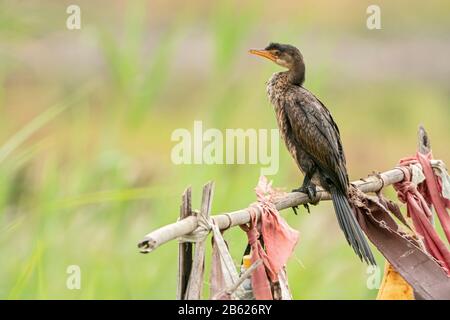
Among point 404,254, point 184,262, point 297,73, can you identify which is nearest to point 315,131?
point 297,73

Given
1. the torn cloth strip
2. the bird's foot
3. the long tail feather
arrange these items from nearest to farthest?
the torn cloth strip → the long tail feather → the bird's foot

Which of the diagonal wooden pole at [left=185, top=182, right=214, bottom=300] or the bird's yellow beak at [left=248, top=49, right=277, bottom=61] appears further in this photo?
the bird's yellow beak at [left=248, top=49, right=277, bottom=61]

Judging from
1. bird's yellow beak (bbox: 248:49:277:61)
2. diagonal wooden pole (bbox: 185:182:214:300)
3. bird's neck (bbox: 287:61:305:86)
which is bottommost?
diagonal wooden pole (bbox: 185:182:214:300)

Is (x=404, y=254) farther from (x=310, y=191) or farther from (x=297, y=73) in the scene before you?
(x=297, y=73)

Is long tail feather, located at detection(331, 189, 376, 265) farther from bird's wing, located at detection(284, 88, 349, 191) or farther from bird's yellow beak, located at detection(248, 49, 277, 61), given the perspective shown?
bird's yellow beak, located at detection(248, 49, 277, 61)

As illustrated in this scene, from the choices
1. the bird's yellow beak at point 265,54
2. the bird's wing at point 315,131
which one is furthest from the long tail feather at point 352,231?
the bird's yellow beak at point 265,54

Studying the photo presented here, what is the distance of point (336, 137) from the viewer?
2.14 m

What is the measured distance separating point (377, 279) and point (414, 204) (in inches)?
19.6

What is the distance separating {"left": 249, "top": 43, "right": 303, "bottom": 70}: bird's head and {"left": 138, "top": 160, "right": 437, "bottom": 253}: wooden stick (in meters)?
0.27

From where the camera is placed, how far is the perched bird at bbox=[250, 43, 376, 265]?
2.06m

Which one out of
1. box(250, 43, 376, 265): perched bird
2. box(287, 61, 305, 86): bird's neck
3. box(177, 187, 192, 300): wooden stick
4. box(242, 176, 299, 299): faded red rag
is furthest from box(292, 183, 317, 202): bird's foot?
box(177, 187, 192, 300): wooden stick

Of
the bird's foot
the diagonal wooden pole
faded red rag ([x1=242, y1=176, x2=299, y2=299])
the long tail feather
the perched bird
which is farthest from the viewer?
the perched bird
